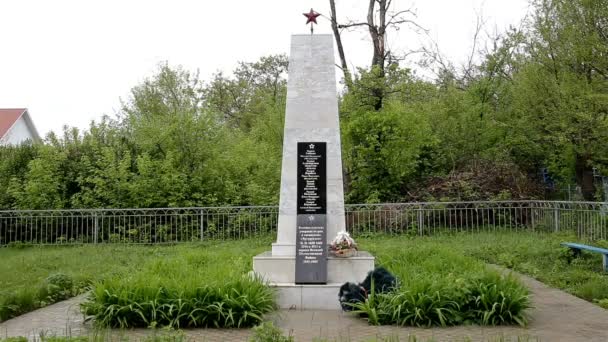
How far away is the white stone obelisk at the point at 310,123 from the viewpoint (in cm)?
925

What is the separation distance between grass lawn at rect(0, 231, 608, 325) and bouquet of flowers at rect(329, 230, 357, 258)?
2.43 feet

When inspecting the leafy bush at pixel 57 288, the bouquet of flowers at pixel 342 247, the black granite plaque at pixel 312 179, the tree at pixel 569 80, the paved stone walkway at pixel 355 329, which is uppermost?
the tree at pixel 569 80

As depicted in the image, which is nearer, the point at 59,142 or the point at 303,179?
the point at 303,179

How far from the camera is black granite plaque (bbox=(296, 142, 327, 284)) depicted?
8.37 metres

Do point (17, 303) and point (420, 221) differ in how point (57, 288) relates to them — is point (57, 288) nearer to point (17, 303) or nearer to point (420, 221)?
point (17, 303)

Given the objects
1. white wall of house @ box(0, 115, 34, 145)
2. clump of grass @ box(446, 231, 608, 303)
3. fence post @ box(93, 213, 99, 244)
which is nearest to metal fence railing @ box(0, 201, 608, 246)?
fence post @ box(93, 213, 99, 244)

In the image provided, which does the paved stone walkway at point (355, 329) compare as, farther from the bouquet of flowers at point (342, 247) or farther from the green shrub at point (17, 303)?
the bouquet of flowers at point (342, 247)

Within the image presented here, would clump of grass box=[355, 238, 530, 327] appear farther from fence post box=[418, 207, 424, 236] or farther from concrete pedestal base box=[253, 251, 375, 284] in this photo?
fence post box=[418, 207, 424, 236]

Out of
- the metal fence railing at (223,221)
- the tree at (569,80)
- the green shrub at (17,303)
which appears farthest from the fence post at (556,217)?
the green shrub at (17,303)

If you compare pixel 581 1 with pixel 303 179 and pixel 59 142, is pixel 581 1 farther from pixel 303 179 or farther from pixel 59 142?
pixel 59 142

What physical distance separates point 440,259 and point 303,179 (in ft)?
8.71

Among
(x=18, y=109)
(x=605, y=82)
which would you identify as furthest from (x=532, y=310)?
(x=18, y=109)

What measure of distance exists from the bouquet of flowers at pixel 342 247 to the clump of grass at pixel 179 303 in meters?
1.53

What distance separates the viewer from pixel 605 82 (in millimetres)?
16812
